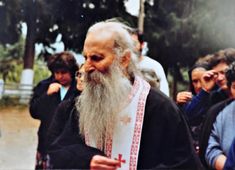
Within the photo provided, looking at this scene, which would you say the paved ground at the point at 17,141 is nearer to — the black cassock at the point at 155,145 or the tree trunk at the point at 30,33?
the black cassock at the point at 155,145

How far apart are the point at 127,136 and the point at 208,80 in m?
0.92

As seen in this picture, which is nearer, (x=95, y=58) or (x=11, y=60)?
(x=95, y=58)

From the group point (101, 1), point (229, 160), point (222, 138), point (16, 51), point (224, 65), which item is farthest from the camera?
point (16, 51)

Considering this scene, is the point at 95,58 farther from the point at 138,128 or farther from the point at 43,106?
the point at 43,106

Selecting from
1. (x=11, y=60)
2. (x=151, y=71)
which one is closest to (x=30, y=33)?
(x=11, y=60)

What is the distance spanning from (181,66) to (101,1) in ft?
8.13

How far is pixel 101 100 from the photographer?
62.2 inches

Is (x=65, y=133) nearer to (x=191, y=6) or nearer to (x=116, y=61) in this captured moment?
(x=116, y=61)

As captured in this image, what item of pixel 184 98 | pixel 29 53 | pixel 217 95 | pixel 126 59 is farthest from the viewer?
pixel 29 53

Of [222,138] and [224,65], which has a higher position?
[224,65]

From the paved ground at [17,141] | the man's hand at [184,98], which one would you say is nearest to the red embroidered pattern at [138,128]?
the man's hand at [184,98]

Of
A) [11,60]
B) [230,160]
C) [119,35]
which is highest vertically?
[11,60]

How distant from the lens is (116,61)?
1530 mm

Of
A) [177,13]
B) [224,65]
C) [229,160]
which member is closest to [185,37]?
[177,13]
